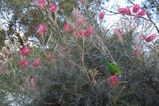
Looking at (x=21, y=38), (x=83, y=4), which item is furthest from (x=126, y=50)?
(x=21, y=38)

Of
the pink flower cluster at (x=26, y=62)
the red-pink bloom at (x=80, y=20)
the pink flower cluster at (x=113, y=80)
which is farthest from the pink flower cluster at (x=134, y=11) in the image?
the pink flower cluster at (x=26, y=62)

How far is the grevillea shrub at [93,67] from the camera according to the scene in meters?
4.38

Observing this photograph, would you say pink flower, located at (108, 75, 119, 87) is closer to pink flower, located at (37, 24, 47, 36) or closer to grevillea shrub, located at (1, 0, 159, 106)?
grevillea shrub, located at (1, 0, 159, 106)

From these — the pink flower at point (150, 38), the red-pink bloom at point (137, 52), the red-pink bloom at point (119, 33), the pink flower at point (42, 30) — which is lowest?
the red-pink bloom at point (137, 52)

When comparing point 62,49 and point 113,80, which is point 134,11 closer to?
point 62,49

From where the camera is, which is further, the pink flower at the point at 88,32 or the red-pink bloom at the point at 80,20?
the red-pink bloom at the point at 80,20

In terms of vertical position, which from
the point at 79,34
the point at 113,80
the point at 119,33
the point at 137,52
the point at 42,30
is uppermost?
the point at 42,30

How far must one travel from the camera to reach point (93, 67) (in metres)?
4.67

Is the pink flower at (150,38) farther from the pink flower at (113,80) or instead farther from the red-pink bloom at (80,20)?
the red-pink bloom at (80,20)

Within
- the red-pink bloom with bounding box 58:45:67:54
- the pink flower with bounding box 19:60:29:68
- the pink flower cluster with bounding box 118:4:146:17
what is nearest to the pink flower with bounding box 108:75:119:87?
the red-pink bloom with bounding box 58:45:67:54

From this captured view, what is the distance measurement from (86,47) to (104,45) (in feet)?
0.77

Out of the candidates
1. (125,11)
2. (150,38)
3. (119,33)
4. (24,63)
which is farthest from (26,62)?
(150,38)

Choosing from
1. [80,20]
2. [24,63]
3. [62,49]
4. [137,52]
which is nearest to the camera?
[137,52]

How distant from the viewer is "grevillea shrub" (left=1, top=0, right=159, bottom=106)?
438cm
